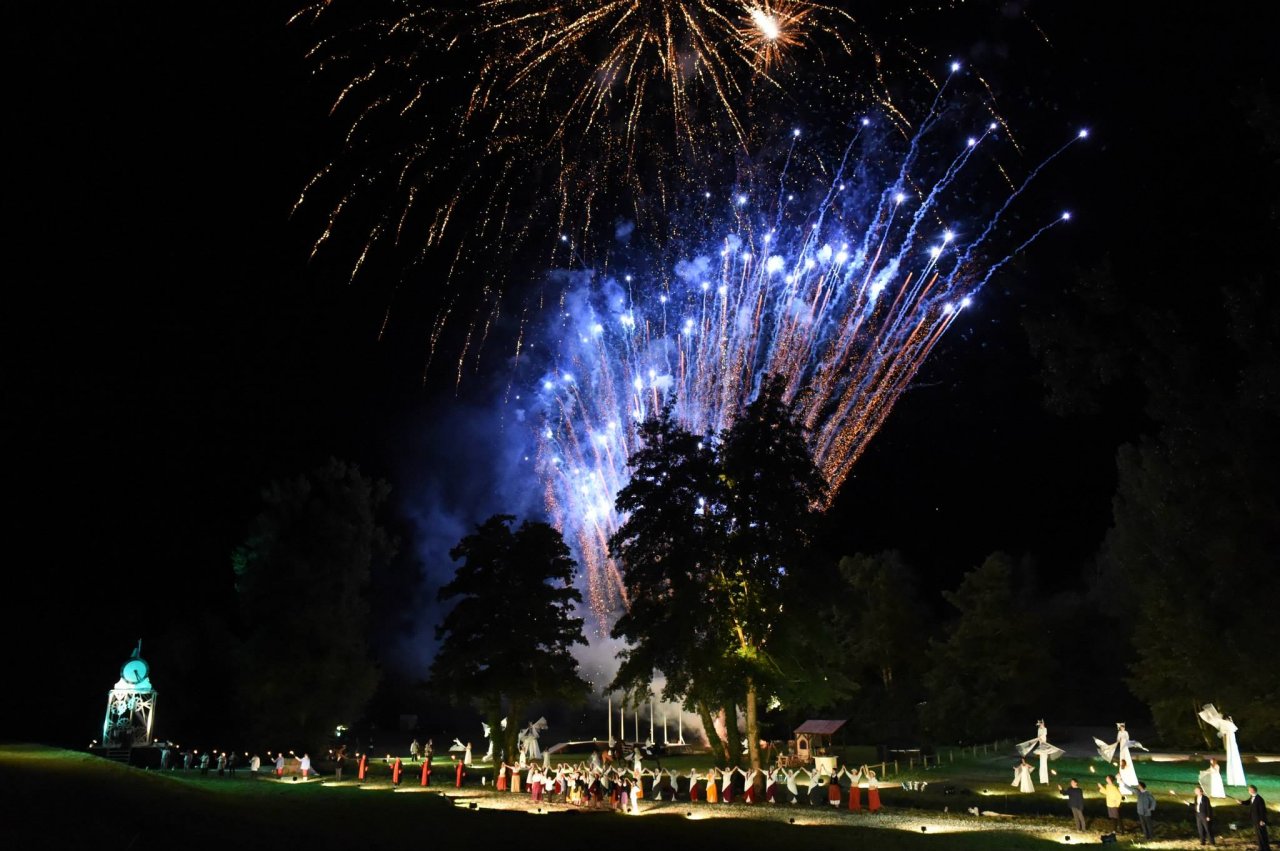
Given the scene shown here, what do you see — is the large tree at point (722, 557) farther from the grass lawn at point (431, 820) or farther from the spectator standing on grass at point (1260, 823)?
the spectator standing on grass at point (1260, 823)

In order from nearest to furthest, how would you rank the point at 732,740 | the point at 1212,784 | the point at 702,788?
the point at 1212,784, the point at 702,788, the point at 732,740

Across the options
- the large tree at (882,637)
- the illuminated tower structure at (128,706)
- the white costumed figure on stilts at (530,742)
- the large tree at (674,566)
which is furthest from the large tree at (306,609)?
the large tree at (882,637)

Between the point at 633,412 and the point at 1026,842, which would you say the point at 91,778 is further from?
the point at 633,412

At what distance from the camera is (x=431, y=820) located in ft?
64.4

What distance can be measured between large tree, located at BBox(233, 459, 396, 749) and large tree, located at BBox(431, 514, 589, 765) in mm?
10665

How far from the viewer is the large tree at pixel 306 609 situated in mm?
42812

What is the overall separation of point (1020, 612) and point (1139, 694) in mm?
8852

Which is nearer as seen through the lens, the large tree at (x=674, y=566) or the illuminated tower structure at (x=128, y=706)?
the large tree at (x=674, y=566)

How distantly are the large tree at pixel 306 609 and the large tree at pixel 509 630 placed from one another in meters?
10.7

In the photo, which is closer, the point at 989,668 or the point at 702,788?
the point at 702,788

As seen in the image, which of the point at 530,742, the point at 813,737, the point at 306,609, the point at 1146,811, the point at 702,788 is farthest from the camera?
the point at 306,609

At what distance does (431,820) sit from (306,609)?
86.8 feet

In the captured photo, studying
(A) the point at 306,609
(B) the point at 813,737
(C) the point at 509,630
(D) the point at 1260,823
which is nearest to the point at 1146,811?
(D) the point at 1260,823

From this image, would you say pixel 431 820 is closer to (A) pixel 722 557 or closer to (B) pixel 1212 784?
(A) pixel 722 557
